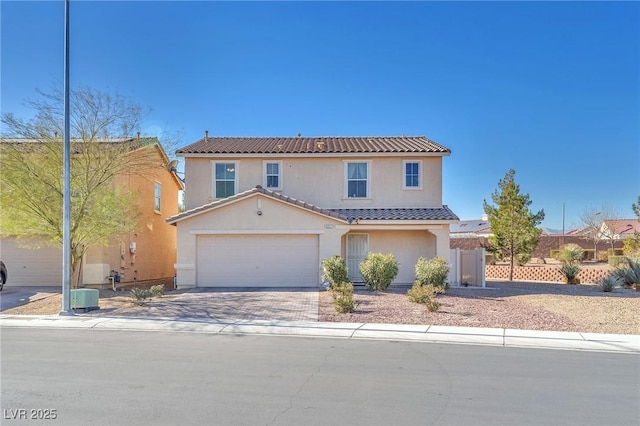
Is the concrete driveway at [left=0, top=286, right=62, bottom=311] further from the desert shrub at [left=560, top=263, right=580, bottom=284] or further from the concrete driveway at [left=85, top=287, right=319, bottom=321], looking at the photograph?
the desert shrub at [left=560, top=263, right=580, bottom=284]

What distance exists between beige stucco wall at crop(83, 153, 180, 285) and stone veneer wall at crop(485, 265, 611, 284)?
63.2 ft

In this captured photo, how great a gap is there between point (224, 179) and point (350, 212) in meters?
5.99

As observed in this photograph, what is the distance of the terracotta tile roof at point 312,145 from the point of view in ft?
68.3

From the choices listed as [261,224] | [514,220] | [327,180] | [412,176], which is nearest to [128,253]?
[261,224]

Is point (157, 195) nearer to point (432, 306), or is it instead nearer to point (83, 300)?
point (83, 300)

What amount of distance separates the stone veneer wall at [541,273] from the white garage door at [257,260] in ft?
45.5

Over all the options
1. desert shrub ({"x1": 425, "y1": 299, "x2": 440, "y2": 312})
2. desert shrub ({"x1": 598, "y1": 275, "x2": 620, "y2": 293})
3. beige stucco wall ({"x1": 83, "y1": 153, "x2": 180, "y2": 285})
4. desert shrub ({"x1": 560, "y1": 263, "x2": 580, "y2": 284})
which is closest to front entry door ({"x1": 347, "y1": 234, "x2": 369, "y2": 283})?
desert shrub ({"x1": 425, "y1": 299, "x2": 440, "y2": 312})

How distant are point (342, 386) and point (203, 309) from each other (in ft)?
26.4

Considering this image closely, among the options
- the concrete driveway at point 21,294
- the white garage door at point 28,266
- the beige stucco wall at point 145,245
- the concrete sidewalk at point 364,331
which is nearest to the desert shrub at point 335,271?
the concrete sidewalk at point 364,331

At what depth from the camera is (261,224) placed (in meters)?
18.9

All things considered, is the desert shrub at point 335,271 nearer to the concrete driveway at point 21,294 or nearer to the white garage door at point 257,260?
the white garage door at point 257,260


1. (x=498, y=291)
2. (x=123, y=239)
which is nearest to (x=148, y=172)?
(x=123, y=239)

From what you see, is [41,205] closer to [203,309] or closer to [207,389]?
[203,309]

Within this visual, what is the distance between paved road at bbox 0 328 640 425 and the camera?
5.54 metres
